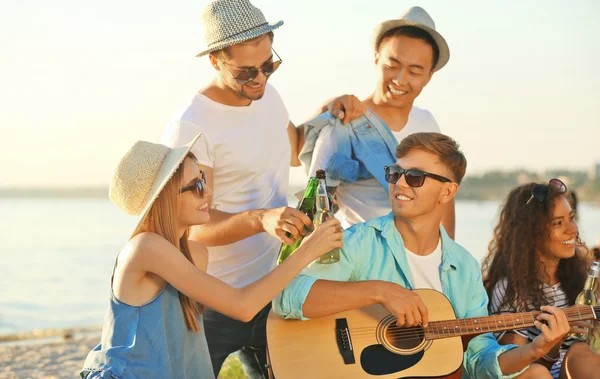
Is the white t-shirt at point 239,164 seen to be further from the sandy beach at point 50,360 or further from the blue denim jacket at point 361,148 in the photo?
the sandy beach at point 50,360

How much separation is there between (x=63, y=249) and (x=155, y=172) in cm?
2182

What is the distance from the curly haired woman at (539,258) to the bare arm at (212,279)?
1579 millimetres

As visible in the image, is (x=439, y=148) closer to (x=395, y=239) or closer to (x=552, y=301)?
(x=395, y=239)

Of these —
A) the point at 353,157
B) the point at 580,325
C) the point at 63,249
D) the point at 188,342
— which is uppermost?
the point at 353,157

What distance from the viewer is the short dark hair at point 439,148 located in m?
4.09

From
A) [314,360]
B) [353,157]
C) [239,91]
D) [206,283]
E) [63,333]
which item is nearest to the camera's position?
[206,283]

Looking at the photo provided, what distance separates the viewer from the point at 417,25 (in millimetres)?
4492

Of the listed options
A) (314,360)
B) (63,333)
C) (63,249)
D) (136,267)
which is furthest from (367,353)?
(63,249)

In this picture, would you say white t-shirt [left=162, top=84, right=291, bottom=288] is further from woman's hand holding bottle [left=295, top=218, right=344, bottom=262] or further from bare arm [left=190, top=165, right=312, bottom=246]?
woman's hand holding bottle [left=295, top=218, right=344, bottom=262]

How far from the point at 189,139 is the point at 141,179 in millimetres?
554

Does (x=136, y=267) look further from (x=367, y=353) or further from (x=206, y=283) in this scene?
(x=367, y=353)

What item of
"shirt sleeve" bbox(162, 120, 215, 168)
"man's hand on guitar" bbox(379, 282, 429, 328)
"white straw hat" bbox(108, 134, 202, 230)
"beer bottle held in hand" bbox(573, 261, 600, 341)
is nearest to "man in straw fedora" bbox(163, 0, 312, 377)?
"shirt sleeve" bbox(162, 120, 215, 168)

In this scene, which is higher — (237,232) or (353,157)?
(353,157)

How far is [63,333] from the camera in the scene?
Answer: 10.4 meters
